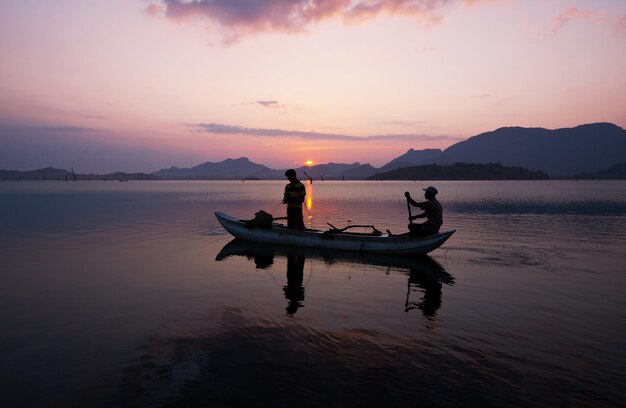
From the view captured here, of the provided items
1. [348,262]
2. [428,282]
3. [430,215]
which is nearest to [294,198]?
[348,262]

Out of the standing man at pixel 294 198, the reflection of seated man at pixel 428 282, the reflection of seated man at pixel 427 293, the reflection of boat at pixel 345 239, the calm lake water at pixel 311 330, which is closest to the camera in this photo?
the calm lake water at pixel 311 330

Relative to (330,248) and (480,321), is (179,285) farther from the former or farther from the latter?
(480,321)

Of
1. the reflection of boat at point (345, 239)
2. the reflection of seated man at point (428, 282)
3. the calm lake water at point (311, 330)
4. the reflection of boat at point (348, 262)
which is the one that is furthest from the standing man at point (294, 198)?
the reflection of seated man at point (428, 282)

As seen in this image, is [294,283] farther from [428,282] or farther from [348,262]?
[428,282]

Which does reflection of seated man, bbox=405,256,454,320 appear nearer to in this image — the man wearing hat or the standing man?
the man wearing hat

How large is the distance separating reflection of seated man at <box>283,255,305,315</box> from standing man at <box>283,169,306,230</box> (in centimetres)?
258

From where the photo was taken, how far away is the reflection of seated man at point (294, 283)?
12688mm

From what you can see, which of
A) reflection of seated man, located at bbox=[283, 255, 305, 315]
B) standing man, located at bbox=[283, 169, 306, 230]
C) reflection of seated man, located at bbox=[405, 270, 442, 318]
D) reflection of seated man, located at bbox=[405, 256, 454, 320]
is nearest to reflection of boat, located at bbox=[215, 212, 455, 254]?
standing man, located at bbox=[283, 169, 306, 230]

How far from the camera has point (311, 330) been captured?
34.3 feet

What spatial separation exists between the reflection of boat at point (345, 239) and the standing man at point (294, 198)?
1.96 ft

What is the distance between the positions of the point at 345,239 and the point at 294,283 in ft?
21.2

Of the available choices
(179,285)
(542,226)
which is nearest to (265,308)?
(179,285)

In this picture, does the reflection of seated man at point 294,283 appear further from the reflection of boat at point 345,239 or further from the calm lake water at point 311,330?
the reflection of boat at point 345,239

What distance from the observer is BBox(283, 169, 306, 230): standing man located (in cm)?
2108
